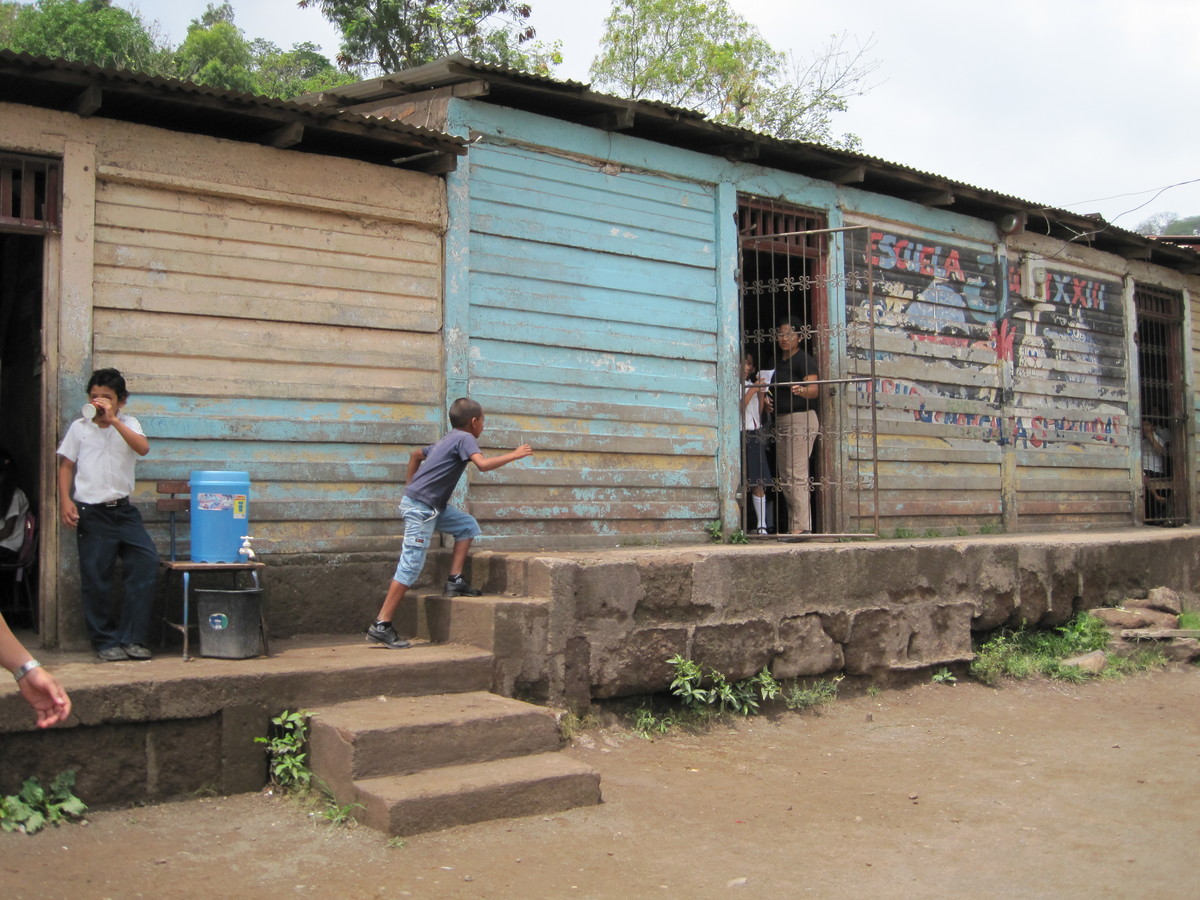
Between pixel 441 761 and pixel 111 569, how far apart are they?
2.02 meters

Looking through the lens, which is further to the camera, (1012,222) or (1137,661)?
(1012,222)

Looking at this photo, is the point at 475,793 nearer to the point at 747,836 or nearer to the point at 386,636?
the point at 747,836

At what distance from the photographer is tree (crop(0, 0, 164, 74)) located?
68.2ft

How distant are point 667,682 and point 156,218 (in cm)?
384

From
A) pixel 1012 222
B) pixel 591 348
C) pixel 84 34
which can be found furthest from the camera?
pixel 84 34

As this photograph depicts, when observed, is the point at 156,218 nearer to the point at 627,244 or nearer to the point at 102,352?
the point at 102,352

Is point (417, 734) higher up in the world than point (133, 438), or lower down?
lower down

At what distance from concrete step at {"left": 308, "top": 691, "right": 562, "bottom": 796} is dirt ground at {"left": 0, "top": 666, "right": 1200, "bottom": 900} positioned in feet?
0.93

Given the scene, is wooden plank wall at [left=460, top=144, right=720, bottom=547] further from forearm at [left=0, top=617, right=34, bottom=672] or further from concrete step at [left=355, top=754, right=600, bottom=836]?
forearm at [left=0, top=617, right=34, bottom=672]

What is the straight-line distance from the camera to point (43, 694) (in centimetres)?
277

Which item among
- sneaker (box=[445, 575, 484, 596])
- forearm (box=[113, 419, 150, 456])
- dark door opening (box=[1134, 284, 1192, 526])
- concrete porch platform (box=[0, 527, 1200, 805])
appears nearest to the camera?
concrete porch platform (box=[0, 527, 1200, 805])

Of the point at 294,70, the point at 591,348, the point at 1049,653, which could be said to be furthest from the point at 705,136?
the point at 294,70

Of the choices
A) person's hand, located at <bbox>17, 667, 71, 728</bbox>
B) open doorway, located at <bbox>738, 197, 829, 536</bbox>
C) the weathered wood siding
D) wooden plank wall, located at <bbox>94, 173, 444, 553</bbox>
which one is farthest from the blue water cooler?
the weathered wood siding

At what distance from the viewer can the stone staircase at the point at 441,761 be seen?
14.4 ft
